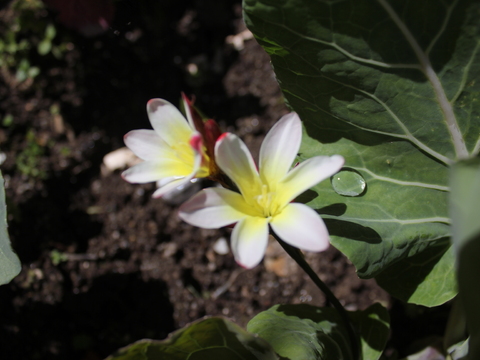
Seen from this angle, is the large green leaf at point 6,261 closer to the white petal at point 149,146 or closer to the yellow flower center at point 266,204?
the white petal at point 149,146

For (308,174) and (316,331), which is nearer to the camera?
(308,174)

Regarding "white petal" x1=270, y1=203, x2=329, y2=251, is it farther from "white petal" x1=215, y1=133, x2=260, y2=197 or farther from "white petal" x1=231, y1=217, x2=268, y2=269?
"white petal" x1=215, y1=133, x2=260, y2=197

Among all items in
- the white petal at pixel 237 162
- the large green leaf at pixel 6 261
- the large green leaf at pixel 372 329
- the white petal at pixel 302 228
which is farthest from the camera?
the large green leaf at pixel 372 329

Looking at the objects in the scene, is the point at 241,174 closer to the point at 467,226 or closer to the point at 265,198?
the point at 265,198

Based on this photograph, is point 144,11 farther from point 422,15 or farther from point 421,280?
point 421,280

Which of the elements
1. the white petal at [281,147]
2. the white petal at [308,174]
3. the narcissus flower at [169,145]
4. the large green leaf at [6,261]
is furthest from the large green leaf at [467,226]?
the large green leaf at [6,261]

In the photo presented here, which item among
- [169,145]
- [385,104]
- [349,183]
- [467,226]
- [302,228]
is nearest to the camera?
[467,226]

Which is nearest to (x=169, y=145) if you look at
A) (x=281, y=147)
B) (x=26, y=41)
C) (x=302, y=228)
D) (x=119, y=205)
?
(x=281, y=147)
